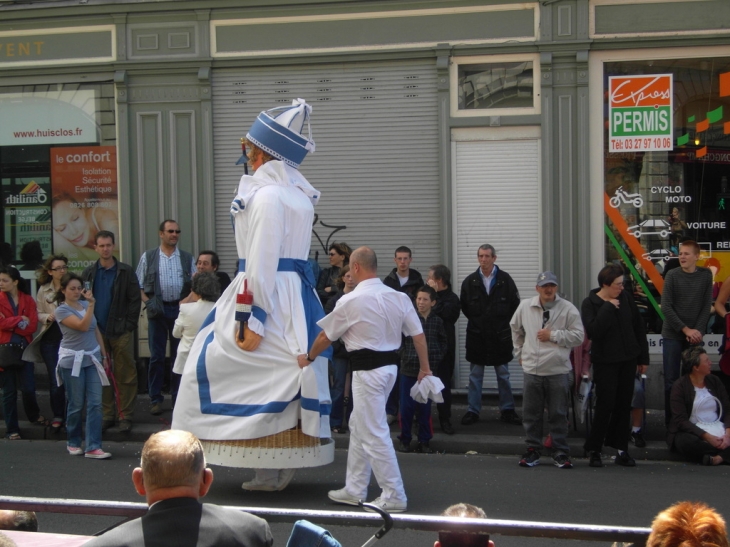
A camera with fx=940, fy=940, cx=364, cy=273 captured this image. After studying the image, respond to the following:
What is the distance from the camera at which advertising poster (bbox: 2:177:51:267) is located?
1180 centimetres

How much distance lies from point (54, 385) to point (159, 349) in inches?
45.3

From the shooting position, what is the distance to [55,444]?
9219 millimetres

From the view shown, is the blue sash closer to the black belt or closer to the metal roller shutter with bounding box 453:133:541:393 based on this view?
the black belt

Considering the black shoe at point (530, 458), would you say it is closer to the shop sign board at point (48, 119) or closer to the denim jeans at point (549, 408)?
the denim jeans at point (549, 408)

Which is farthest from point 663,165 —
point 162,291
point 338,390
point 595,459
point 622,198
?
point 162,291

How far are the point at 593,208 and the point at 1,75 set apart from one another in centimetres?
747

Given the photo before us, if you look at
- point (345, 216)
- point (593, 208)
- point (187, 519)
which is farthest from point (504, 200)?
point (187, 519)

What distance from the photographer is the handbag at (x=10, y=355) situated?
360 inches

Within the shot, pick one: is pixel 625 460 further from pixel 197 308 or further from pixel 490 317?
pixel 197 308

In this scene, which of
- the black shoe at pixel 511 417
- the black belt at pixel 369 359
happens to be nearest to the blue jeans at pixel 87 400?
the black belt at pixel 369 359

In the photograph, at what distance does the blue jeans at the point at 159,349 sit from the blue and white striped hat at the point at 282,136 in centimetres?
395

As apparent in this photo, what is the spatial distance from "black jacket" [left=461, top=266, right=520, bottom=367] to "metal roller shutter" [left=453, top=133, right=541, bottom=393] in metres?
1.00

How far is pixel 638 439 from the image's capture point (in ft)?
29.1

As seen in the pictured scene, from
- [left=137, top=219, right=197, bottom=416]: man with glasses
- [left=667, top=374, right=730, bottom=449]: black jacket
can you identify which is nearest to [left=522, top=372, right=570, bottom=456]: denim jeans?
[left=667, top=374, right=730, bottom=449]: black jacket
